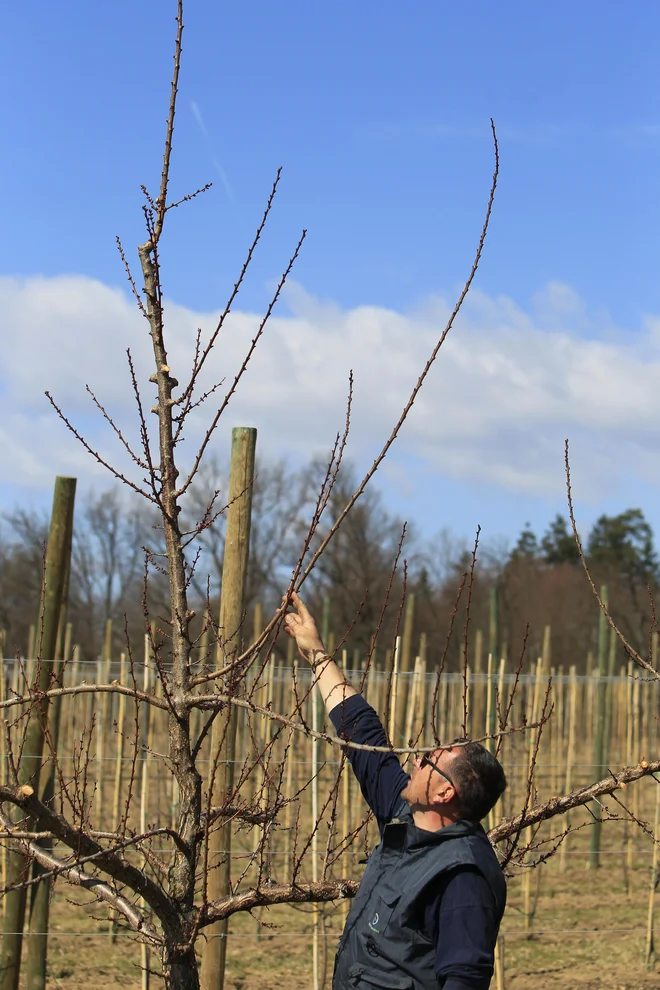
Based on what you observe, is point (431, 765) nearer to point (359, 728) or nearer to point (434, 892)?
point (434, 892)

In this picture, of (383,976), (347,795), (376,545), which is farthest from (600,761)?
(376,545)

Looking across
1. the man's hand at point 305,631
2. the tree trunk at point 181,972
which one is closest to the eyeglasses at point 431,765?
the man's hand at point 305,631

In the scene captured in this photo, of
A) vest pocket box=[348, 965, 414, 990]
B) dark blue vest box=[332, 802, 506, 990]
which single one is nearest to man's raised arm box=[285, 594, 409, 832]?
dark blue vest box=[332, 802, 506, 990]

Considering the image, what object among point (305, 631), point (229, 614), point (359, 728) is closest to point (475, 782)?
point (359, 728)

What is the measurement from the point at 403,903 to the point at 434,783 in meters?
0.25

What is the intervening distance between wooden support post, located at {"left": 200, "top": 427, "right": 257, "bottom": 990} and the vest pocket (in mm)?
1106

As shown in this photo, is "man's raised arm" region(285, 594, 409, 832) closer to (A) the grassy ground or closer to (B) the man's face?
(B) the man's face

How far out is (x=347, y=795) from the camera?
5594 millimetres

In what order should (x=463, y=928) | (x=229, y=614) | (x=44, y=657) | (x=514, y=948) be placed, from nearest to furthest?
(x=463, y=928)
(x=229, y=614)
(x=44, y=657)
(x=514, y=948)

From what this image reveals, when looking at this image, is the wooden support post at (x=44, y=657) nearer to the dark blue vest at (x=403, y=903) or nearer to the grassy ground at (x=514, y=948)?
the grassy ground at (x=514, y=948)

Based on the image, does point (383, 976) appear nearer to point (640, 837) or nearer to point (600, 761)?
point (600, 761)

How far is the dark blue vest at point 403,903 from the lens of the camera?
2.22 metres

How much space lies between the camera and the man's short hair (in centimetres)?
232

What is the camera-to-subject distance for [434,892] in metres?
2.21
